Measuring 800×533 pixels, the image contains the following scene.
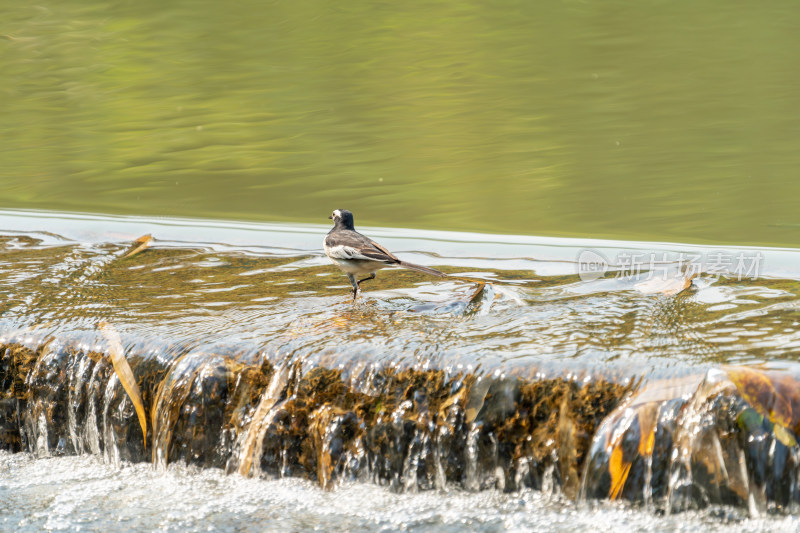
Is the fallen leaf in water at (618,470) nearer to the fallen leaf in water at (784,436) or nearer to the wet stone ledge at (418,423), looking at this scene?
the wet stone ledge at (418,423)

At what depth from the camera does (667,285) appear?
545 centimetres

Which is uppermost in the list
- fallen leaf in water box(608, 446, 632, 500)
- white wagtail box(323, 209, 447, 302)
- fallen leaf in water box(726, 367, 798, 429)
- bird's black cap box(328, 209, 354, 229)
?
bird's black cap box(328, 209, 354, 229)

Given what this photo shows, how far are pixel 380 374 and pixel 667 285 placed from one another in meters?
1.94

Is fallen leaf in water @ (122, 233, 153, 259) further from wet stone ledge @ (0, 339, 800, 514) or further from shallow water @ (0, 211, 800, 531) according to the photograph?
wet stone ledge @ (0, 339, 800, 514)

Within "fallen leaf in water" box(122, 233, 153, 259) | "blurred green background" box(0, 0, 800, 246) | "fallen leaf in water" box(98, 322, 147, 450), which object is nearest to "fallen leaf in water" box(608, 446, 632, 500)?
"fallen leaf in water" box(98, 322, 147, 450)

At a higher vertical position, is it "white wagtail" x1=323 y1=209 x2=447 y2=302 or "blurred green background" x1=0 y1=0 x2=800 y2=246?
"blurred green background" x1=0 y1=0 x2=800 y2=246

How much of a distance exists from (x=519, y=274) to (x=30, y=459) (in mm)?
2943

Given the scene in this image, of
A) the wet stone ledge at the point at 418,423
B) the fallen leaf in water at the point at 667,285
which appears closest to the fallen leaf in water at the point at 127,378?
the wet stone ledge at the point at 418,423

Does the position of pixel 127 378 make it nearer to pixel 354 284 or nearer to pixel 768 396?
pixel 354 284

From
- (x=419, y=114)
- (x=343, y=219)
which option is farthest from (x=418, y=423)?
(x=419, y=114)

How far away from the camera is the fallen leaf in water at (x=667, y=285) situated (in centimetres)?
532

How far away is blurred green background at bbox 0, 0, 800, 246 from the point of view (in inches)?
348

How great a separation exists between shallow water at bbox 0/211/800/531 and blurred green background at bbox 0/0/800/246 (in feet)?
8.94

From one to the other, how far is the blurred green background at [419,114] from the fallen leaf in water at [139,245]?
1434mm
